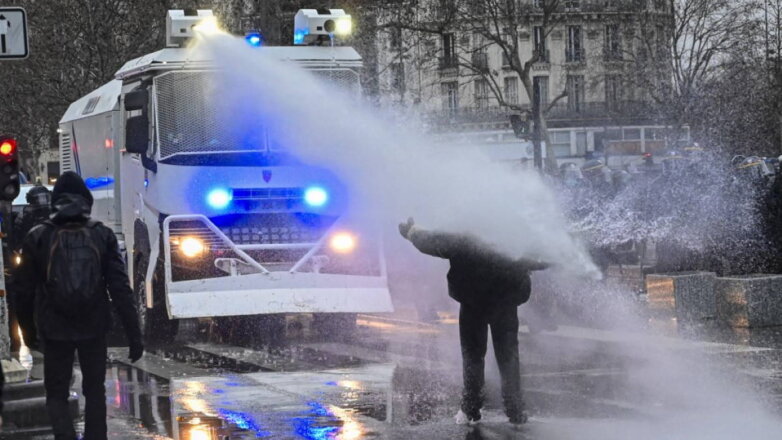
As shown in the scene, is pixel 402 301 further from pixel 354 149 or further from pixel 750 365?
pixel 750 365

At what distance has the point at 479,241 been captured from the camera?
9453 millimetres

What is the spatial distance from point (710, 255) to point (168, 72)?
7.04 meters

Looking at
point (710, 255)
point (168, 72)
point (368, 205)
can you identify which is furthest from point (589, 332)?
point (168, 72)

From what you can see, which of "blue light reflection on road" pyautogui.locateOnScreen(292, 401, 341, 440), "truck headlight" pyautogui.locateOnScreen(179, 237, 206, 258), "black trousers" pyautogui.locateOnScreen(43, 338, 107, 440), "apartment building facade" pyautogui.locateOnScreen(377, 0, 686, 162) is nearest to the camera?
"black trousers" pyautogui.locateOnScreen(43, 338, 107, 440)

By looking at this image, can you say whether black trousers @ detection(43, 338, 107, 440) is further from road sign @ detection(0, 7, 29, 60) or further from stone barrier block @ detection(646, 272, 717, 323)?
stone barrier block @ detection(646, 272, 717, 323)

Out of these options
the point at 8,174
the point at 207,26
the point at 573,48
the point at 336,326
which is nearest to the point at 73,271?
the point at 8,174

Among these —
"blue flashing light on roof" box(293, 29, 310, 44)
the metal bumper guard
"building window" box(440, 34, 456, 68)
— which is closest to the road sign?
the metal bumper guard

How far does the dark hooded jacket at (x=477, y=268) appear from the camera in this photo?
9461 millimetres

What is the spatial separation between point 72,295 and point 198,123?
674cm

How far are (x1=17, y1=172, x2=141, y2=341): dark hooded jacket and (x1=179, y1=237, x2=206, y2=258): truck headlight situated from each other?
600cm

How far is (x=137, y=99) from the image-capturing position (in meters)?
15.0

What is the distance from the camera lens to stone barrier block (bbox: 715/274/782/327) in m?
15.8

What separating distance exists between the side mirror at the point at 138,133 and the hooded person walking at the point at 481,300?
6007 mm

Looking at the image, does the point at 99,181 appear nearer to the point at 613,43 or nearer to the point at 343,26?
the point at 343,26
